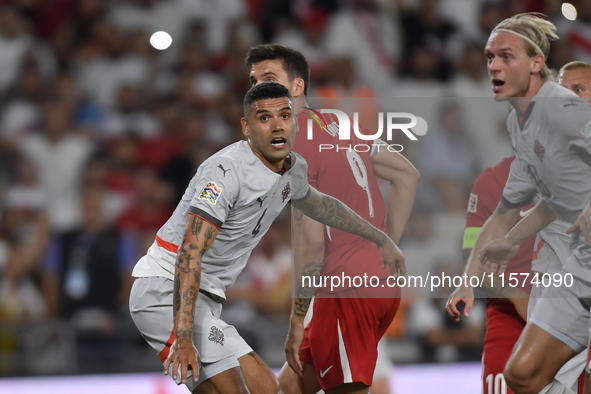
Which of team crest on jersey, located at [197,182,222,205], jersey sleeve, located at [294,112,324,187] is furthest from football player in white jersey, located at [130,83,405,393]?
jersey sleeve, located at [294,112,324,187]

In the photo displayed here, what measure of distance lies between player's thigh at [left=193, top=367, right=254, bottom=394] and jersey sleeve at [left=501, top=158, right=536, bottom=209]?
1.76 metres

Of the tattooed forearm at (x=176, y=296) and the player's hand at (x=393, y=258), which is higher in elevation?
the player's hand at (x=393, y=258)

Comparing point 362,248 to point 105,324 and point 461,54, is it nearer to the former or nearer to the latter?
point 105,324

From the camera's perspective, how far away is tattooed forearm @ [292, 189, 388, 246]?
13.1 feet

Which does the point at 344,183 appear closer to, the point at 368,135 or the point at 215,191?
the point at 368,135

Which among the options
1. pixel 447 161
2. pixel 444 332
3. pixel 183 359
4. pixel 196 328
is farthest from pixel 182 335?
pixel 444 332

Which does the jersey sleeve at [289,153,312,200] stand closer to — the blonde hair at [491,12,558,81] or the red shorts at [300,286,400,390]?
the red shorts at [300,286,400,390]

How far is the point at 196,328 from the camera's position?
3.57 metres

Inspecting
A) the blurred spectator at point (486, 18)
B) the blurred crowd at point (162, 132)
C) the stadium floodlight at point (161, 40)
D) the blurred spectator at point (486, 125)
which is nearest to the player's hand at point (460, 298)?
the blurred crowd at point (162, 132)

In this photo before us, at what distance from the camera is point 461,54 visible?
7.46 metres

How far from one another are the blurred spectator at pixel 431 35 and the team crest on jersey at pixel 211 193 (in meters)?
4.59

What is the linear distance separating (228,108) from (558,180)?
4.53 meters

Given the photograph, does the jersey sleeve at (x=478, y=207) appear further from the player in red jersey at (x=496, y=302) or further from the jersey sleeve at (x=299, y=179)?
the jersey sleeve at (x=299, y=179)

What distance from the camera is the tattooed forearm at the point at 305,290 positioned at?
4.16 m
